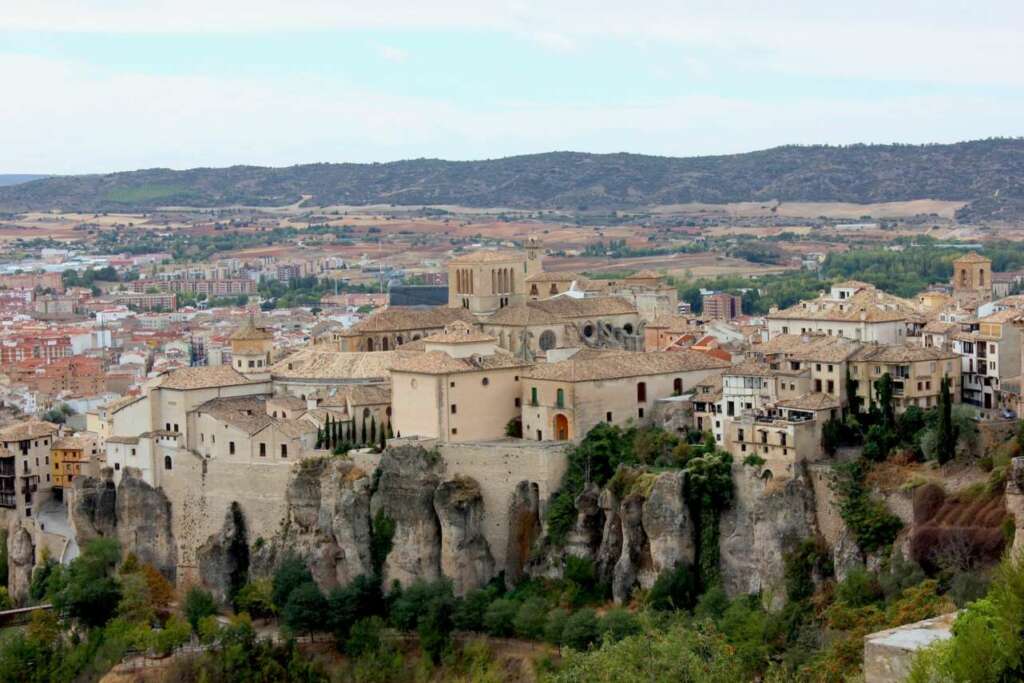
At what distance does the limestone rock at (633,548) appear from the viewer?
121 feet

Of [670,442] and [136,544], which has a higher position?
[670,442]

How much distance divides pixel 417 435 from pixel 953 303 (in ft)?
A: 54.0

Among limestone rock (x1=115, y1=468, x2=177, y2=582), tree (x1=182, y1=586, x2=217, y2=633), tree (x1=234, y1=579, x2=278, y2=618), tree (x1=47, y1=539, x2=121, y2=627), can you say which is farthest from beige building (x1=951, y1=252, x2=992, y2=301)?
tree (x1=47, y1=539, x2=121, y2=627)

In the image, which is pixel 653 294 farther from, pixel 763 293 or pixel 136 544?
pixel 763 293

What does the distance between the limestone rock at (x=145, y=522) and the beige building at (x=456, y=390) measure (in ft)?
20.2

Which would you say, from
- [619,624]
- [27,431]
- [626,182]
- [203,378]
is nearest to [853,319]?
[619,624]

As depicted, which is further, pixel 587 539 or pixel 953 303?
pixel 953 303

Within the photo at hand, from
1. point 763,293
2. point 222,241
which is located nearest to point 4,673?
point 763,293

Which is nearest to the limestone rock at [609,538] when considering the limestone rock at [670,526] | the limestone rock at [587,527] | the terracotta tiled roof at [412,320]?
the limestone rock at [587,527]

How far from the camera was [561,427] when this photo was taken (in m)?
39.2

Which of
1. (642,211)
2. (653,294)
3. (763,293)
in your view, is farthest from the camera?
(642,211)

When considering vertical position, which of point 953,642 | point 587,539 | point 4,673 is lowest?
point 4,673

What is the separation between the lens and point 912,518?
33.3m

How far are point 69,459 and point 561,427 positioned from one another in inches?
550
